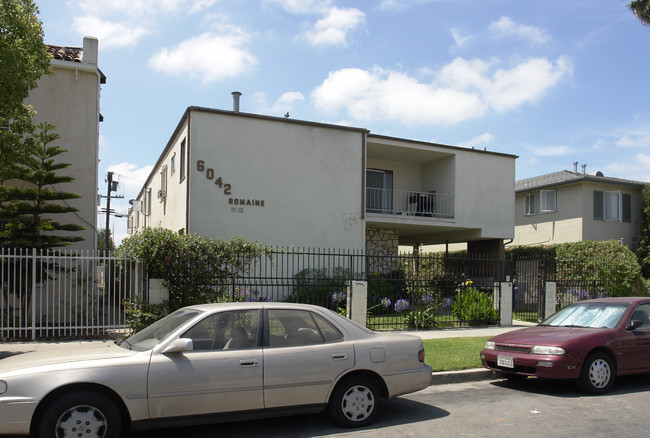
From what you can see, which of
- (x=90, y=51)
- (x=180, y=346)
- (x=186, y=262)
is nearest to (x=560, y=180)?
(x=186, y=262)

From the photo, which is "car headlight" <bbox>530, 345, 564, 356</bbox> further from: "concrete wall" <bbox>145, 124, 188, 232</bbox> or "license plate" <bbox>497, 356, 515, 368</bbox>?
"concrete wall" <bbox>145, 124, 188, 232</bbox>

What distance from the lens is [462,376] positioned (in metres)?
8.41

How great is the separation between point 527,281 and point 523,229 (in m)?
10.2

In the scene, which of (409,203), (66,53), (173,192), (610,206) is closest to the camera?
(66,53)

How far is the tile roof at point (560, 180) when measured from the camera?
23109 mm

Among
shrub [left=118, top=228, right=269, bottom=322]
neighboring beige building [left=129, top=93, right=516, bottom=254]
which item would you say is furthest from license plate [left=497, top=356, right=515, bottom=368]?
neighboring beige building [left=129, top=93, right=516, bottom=254]

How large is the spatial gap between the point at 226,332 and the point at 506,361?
4.41m

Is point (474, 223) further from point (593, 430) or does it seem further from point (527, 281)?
point (593, 430)

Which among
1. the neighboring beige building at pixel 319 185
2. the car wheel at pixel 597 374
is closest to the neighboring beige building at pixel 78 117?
the neighboring beige building at pixel 319 185

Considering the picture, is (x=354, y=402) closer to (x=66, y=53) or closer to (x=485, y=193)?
(x=66, y=53)

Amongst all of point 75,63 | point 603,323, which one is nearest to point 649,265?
point 603,323

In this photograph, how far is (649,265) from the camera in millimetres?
22656

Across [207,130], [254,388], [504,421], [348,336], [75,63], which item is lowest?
[504,421]

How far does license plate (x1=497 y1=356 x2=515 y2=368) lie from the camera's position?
25.0 feet
